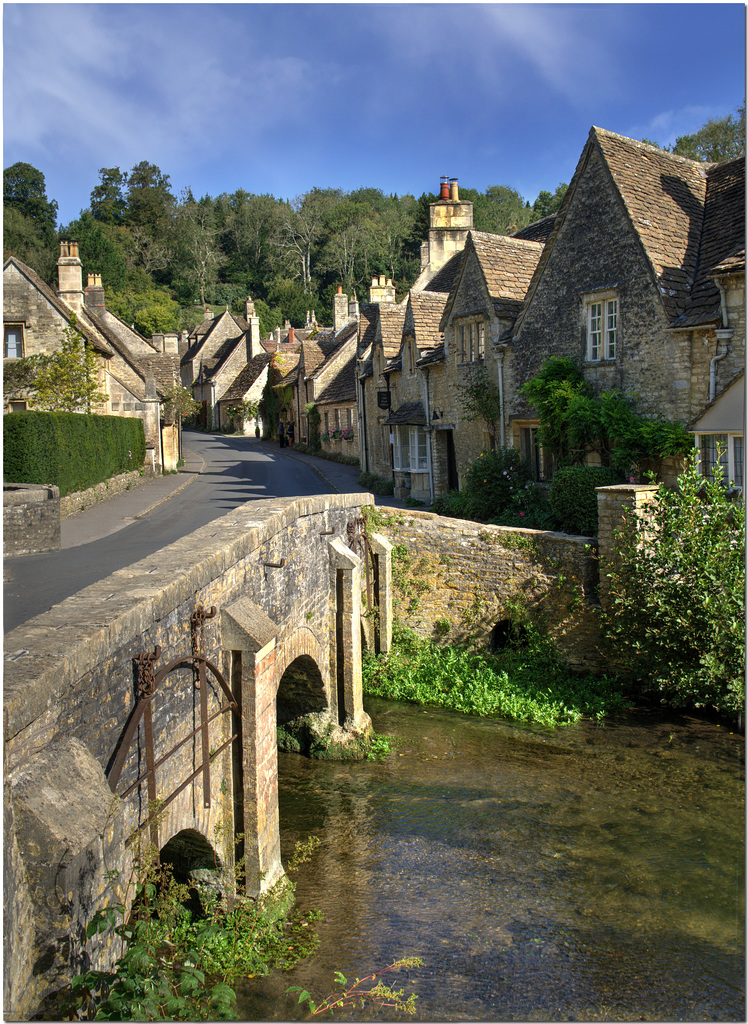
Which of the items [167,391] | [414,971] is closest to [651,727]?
[414,971]

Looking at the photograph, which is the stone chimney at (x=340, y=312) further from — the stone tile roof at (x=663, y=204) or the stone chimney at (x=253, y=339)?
the stone tile roof at (x=663, y=204)

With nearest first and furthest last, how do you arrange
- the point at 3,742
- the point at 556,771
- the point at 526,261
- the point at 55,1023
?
the point at 3,742 < the point at 55,1023 < the point at 556,771 < the point at 526,261

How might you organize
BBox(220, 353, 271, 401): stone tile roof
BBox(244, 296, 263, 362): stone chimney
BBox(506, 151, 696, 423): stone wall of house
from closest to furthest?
BBox(506, 151, 696, 423): stone wall of house
BBox(220, 353, 271, 401): stone tile roof
BBox(244, 296, 263, 362): stone chimney

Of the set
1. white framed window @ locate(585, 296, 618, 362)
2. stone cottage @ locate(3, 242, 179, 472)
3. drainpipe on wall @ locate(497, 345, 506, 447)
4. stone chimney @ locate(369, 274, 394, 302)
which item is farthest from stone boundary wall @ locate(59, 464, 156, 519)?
white framed window @ locate(585, 296, 618, 362)

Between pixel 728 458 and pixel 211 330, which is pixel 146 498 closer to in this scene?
pixel 728 458

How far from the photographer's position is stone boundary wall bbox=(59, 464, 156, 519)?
2152 cm

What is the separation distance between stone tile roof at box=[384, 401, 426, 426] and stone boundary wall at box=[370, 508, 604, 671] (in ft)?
33.1

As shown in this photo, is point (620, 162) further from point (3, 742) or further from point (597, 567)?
point (3, 742)

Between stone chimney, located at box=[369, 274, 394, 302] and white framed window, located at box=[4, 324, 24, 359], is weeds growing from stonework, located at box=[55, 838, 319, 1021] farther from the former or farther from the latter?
stone chimney, located at box=[369, 274, 394, 302]

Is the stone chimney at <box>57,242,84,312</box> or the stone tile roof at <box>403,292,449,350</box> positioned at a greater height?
the stone chimney at <box>57,242,84,312</box>

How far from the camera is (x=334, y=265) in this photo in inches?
3194

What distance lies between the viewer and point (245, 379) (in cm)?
6219

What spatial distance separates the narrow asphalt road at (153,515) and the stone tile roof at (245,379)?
15.4 metres

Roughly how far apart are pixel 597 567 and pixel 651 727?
3.02 meters
